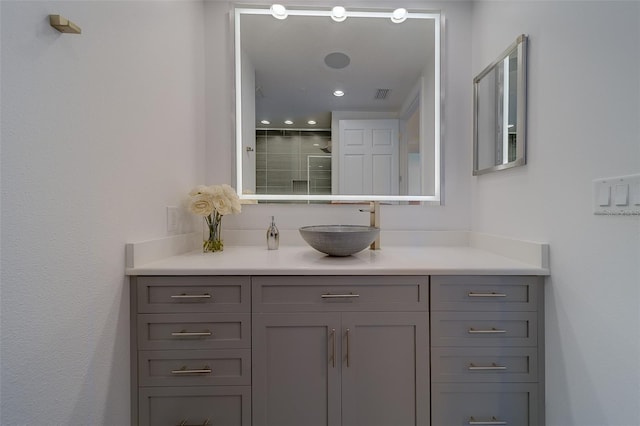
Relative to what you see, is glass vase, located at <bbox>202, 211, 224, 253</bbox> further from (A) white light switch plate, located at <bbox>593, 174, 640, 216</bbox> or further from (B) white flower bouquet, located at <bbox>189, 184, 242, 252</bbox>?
(A) white light switch plate, located at <bbox>593, 174, 640, 216</bbox>

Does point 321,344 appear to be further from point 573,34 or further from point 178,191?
point 573,34

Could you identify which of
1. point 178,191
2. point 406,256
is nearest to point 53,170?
point 178,191

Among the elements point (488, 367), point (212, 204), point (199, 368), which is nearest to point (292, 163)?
point (212, 204)

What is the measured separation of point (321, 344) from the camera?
1.01 metres

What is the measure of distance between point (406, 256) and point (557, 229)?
0.57 m

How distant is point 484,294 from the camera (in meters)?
1.02

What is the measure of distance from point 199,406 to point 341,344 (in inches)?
23.6

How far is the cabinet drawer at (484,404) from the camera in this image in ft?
3.31

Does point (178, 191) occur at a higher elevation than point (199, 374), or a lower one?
higher

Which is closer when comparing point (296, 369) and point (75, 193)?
point (75, 193)

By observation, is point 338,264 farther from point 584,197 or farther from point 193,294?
point 584,197

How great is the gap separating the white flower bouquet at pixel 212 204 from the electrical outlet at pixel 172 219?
0.07 metres

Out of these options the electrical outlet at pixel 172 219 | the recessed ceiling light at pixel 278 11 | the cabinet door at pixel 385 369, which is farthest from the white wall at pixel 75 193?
the cabinet door at pixel 385 369

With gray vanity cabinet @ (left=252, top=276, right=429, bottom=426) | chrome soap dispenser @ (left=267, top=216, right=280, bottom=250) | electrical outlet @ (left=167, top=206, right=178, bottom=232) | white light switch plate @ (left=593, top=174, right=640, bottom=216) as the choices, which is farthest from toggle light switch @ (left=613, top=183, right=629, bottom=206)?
electrical outlet @ (left=167, top=206, right=178, bottom=232)
